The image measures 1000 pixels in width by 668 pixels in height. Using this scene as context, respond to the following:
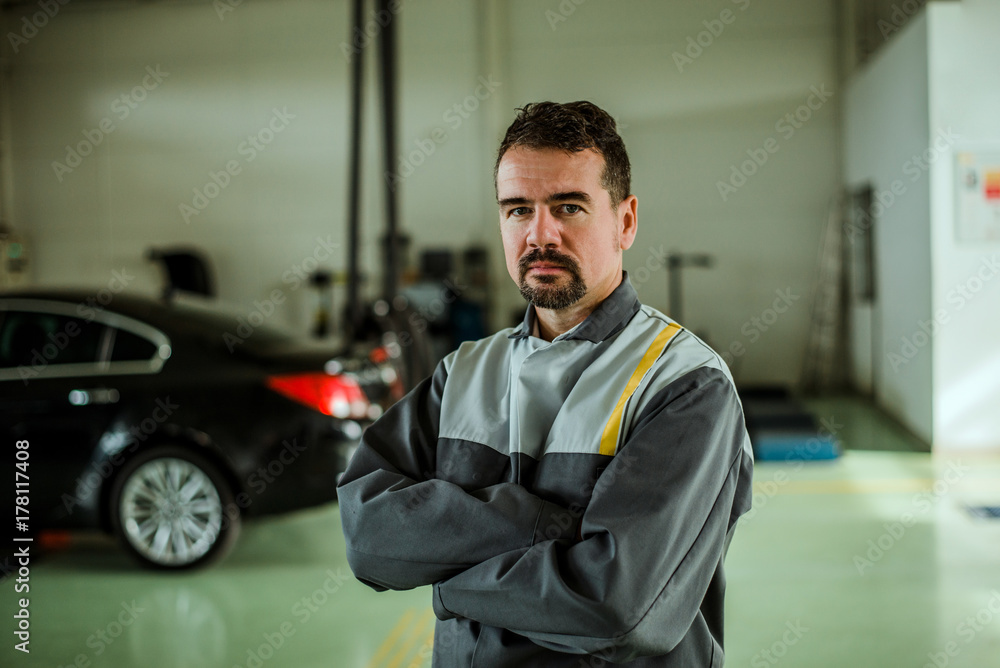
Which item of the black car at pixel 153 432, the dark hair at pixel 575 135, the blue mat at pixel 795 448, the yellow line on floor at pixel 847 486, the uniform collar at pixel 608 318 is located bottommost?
the yellow line on floor at pixel 847 486

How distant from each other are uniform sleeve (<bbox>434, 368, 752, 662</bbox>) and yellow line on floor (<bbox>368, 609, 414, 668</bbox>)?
1981 millimetres

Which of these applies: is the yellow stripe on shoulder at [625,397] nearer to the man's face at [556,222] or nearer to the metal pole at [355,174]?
the man's face at [556,222]

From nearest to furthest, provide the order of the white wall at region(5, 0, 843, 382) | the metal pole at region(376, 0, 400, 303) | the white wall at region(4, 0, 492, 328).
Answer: the metal pole at region(376, 0, 400, 303) < the white wall at region(5, 0, 843, 382) < the white wall at region(4, 0, 492, 328)

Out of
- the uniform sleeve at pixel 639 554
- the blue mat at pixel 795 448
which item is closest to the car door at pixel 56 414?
the uniform sleeve at pixel 639 554

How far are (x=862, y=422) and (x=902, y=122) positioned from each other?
2.57 meters

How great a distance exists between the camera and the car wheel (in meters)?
4.05

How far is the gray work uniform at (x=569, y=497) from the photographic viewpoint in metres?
1.31

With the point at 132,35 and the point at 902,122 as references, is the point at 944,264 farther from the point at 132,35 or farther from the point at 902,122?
the point at 132,35

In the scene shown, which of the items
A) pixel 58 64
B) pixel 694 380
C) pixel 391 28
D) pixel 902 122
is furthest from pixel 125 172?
pixel 694 380

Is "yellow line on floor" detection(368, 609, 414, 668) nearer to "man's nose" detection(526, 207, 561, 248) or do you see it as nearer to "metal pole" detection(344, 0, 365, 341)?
"metal pole" detection(344, 0, 365, 341)

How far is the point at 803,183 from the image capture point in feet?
32.1

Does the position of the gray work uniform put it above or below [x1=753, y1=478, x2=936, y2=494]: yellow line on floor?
above

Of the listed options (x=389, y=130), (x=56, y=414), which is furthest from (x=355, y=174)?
(x=56, y=414)

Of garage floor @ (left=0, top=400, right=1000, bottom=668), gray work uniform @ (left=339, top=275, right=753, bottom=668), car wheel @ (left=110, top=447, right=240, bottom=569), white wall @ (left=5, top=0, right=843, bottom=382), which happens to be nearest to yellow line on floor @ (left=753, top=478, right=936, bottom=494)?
garage floor @ (left=0, top=400, right=1000, bottom=668)
